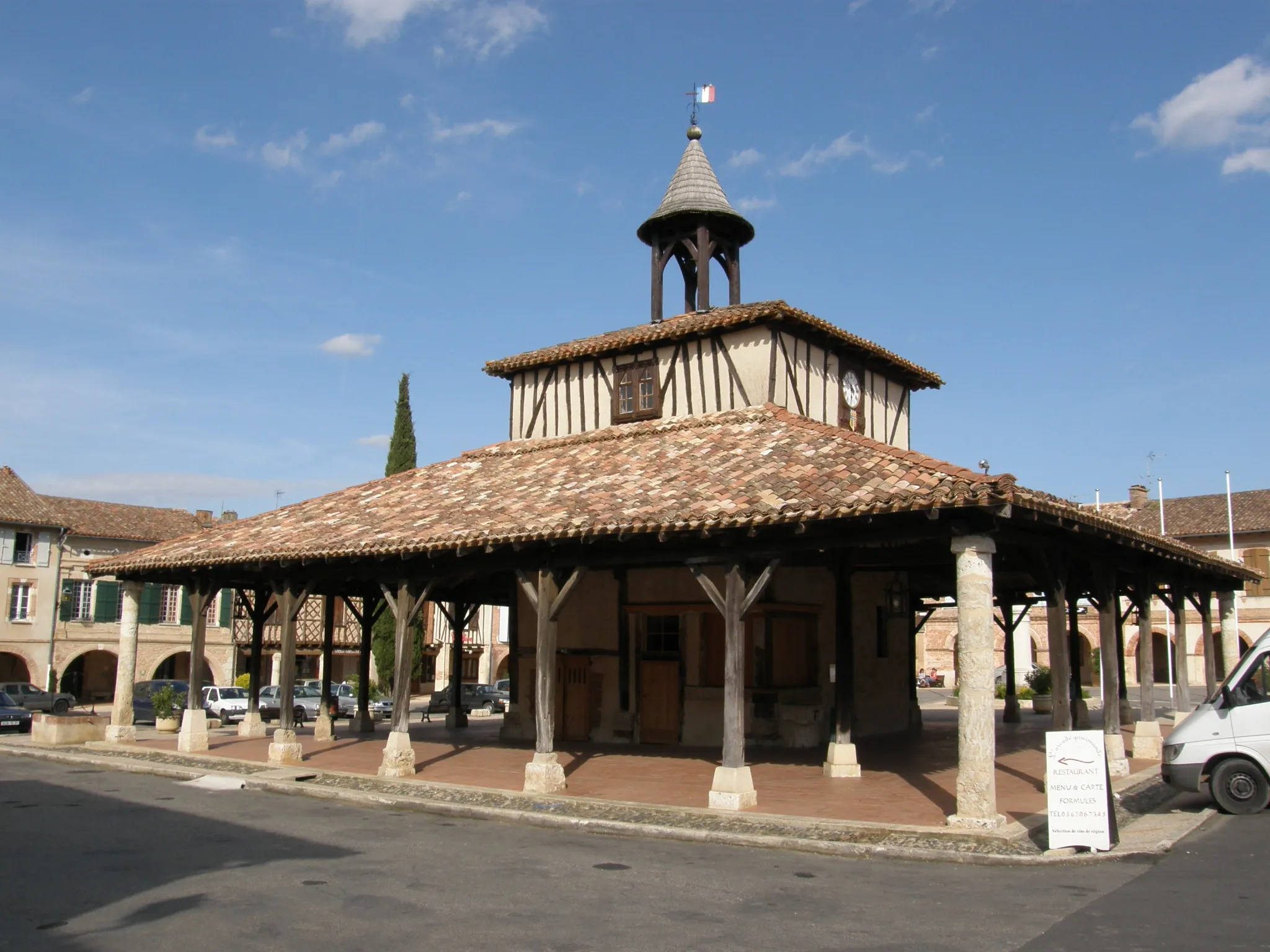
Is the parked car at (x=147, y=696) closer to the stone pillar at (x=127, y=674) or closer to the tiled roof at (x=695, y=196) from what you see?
the stone pillar at (x=127, y=674)

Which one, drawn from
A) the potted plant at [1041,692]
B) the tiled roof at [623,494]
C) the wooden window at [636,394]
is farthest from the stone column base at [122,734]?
the potted plant at [1041,692]

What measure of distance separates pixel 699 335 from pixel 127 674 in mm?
13046

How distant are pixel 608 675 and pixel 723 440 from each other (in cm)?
564

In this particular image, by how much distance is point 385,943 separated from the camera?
6574 mm

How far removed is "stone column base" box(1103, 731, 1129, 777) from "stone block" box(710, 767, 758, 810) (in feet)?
19.9

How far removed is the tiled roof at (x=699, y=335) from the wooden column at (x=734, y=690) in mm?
7088

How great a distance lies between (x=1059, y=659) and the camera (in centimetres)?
1305

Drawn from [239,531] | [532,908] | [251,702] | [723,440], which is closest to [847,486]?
[723,440]

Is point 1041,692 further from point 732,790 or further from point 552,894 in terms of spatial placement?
point 552,894

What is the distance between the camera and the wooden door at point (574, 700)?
19672 mm

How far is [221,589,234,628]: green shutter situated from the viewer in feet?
A: 146

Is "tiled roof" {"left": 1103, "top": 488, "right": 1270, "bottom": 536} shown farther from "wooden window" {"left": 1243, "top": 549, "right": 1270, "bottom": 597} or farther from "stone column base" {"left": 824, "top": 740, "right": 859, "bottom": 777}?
"stone column base" {"left": 824, "top": 740, "right": 859, "bottom": 777}

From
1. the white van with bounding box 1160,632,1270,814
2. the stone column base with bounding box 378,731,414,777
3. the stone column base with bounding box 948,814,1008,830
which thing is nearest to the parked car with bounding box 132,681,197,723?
the stone column base with bounding box 378,731,414,777

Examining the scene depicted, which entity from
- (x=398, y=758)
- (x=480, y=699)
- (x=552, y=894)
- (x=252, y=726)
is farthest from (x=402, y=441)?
(x=552, y=894)
